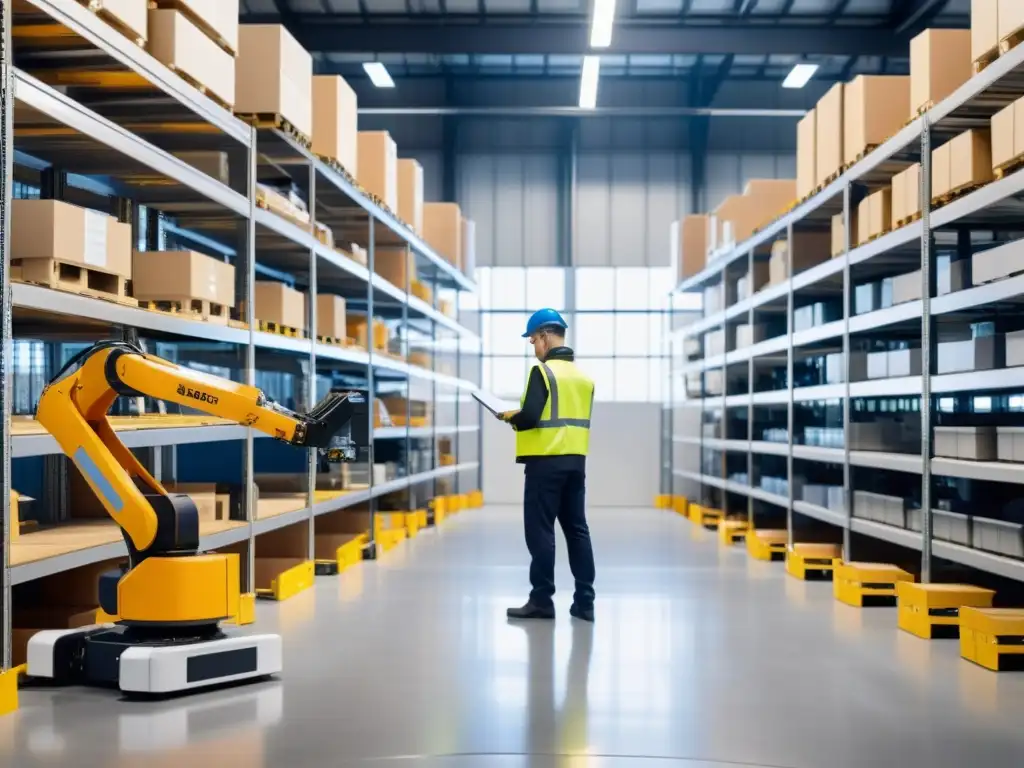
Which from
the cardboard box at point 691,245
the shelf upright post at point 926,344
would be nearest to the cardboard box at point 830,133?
the shelf upright post at point 926,344

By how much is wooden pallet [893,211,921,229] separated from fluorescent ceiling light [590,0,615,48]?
4.37 metres

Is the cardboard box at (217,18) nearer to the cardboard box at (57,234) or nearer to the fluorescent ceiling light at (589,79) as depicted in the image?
the cardboard box at (57,234)

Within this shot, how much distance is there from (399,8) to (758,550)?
1004 centimetres

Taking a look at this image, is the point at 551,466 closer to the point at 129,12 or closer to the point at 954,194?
the point at 954,194

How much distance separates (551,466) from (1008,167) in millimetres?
3217

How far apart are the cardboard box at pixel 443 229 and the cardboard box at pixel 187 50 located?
10026 mm

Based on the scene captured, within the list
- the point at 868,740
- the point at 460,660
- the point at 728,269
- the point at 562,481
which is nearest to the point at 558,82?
the point at 728,269

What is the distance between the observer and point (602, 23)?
1169 cm

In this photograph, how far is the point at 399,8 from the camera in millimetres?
16828

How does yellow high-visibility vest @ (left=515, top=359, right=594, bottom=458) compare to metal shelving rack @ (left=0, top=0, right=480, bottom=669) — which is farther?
yellow high-visibility vest @ (left=515, top=359, right=594, bottom=458)

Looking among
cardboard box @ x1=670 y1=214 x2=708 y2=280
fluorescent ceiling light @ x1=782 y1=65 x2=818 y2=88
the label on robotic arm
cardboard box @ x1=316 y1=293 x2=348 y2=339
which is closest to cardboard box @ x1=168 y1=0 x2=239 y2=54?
the label on robotic arm

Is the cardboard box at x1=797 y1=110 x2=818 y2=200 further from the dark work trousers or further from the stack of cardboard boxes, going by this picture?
the stack of cardboard boxes

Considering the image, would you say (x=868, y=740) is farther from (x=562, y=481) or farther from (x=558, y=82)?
(x=558, y=82)

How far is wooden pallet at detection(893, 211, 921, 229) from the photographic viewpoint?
7.69 meters
